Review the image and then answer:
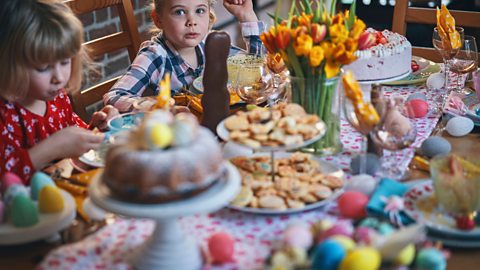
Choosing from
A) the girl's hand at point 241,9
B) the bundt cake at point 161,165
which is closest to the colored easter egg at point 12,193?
the bundt cake at point 161,165

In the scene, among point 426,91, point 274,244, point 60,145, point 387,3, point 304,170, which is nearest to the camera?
point 274,244

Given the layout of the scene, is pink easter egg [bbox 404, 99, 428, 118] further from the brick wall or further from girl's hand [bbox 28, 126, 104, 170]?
the brick wall

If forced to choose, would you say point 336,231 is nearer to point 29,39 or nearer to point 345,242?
point 345,242

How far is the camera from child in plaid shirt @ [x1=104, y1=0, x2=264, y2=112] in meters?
2.14

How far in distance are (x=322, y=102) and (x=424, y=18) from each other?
1147 mm

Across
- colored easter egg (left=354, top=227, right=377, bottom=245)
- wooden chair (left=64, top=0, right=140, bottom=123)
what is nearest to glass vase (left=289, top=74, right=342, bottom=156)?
colored easter egg (left=354, top=227, right=377, bottom=245)

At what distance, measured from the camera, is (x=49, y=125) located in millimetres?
1762

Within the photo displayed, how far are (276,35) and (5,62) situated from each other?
2.08 ft

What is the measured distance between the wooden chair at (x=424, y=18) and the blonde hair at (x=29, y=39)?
1305 millimetres

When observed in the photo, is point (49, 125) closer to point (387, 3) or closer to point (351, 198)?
point (351, 198)

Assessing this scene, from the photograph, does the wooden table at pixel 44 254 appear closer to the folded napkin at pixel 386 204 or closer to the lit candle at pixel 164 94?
the folded napkin at pixel 386 204

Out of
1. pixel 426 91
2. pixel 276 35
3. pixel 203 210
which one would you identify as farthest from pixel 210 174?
pixel 426 91

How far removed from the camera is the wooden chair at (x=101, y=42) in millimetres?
2102

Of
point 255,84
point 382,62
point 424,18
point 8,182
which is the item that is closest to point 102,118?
point 255,84
